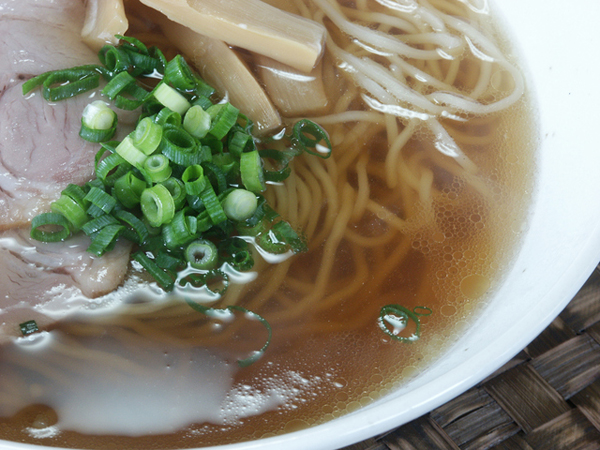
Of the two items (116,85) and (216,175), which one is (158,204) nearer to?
(216,175)

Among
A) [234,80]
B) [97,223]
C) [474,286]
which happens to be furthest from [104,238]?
[474,286]

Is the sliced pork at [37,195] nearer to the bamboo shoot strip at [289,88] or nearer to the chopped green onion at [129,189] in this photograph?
the chopped green onion at [129,189]

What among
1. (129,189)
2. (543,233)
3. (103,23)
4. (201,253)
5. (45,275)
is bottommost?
(45,275)

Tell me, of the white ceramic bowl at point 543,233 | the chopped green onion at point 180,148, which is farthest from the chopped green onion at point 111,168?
the white ceramic bowl at point 543,233

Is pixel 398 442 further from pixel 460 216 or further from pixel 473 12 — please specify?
pixel 473 12

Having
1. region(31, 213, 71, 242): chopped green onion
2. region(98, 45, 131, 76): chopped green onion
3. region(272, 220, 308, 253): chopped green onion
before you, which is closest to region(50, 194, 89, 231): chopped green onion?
region(31, 213, 71, 242): chopped green onion

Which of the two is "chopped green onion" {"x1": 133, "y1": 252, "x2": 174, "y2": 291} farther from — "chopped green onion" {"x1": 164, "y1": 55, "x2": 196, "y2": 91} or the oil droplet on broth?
the oil droplet on broth

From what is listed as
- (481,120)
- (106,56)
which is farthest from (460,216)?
(106,56)
